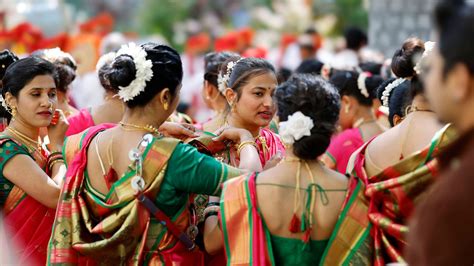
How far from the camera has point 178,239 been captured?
359 centimetres

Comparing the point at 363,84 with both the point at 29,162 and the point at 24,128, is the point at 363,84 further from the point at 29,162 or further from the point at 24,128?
the point at 29,162

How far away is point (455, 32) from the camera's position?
8.00ft

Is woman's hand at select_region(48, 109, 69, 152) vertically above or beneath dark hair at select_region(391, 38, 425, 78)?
beneath

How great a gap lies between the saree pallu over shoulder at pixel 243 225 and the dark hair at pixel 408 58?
952 mm

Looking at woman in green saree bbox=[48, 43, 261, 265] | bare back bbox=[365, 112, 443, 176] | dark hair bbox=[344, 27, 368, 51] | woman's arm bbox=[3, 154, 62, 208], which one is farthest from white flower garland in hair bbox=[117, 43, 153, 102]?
dark hair bbox=[344, 27, 368, 51]

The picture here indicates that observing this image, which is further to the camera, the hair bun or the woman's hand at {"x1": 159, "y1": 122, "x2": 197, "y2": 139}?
the woman's hand at {"x1": 159, "y1": 122, "x2": 197, "y2": 139}

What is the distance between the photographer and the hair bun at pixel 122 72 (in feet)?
11.6

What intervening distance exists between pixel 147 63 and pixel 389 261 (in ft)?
3.90

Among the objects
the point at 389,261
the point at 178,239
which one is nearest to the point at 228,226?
the point at 178,239

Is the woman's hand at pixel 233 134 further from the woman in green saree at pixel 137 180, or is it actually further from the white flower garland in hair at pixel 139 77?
the white flower garland in hair at pixel 139 77

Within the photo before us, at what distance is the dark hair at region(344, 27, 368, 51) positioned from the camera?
10555mm

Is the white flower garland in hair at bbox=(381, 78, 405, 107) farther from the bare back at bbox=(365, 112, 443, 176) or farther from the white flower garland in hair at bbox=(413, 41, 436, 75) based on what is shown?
the bare back at bbox=(365, 112, 443, 176)

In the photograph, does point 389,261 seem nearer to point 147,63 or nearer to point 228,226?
point 228,226

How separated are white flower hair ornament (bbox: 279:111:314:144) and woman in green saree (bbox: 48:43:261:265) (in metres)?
0.31
